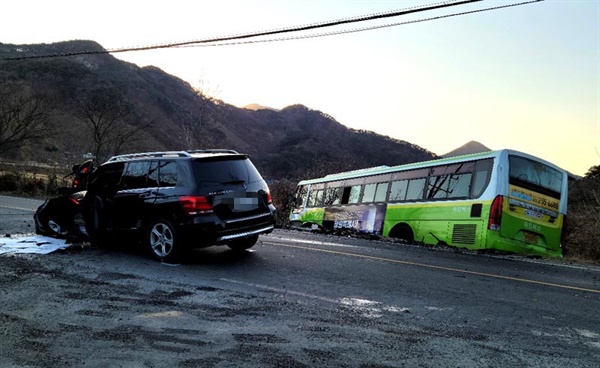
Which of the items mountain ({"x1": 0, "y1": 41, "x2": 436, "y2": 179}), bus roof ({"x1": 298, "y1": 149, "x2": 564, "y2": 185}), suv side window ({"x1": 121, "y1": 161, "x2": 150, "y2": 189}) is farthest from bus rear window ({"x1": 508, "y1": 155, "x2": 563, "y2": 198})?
mountain ({"x1": 0, "y1": 41, "x2": 436, "y2": 179})

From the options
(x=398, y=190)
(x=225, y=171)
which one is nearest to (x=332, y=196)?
(x=398, y=190)

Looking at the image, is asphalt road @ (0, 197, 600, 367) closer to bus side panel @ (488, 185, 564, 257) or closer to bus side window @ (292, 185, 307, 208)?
bus side panel @ (488, 185, 564, 257)

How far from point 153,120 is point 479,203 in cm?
5937

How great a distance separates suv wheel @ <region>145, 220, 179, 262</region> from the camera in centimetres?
774

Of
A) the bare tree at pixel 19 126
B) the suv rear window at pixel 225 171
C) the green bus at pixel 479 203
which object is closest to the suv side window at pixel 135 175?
the suv rear window at pixel 225 171

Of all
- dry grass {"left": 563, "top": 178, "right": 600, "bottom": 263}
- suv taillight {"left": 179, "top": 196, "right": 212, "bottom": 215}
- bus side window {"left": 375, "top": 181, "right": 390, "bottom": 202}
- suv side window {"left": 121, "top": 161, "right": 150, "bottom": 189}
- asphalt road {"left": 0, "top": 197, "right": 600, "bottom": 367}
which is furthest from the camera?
bus side window {"left": 375, "top": 181, "right": 390, "bottom": 202}

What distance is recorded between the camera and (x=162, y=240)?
314 inches

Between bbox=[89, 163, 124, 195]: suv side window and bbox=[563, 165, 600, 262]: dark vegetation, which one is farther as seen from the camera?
bbox=[563, 165, 600, 262]: dark vegetation

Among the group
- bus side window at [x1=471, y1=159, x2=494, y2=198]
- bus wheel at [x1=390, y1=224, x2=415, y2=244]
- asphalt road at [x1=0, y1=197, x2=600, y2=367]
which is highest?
bus side window at [x1=471, y1=159, x2=494, y2=198]

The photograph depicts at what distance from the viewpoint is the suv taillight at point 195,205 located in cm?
756

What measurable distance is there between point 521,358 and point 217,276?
4368 mm

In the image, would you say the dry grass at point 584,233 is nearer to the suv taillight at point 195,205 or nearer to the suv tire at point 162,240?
the suv taillight at point 195,205

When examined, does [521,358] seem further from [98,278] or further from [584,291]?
[98,278]

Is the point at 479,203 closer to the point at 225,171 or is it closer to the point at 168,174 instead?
the point at 225,171
